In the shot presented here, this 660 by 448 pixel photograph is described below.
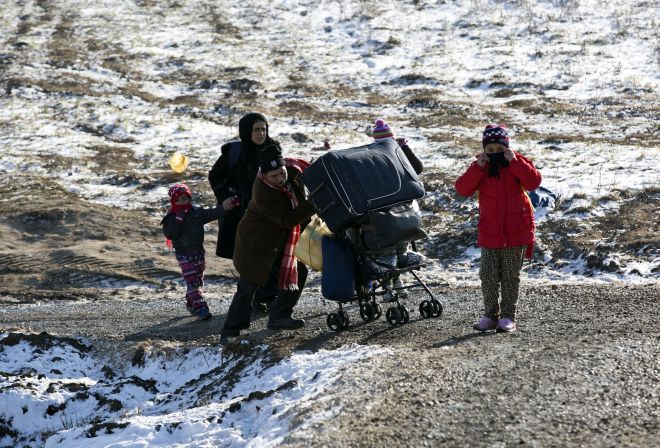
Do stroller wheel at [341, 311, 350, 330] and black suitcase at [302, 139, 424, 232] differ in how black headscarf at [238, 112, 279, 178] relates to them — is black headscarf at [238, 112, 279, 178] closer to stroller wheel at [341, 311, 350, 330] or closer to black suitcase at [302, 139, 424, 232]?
black suitcase at [302, 139, 424, 232]

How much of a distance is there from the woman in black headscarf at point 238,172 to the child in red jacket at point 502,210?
2473 millimetres

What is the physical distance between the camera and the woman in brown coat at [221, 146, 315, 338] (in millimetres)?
7473

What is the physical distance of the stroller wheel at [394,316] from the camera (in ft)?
25.3

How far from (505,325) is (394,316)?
1072 mm

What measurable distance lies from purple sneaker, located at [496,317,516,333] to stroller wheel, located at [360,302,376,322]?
54.6 inches

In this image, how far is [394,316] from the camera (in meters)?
7.71

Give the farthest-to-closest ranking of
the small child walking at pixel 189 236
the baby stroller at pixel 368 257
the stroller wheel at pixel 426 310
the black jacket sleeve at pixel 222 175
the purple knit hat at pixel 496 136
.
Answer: the small child walking at pixel 189 236
the black jacket sleeve at pixel 222 175
the stroller wheel at pixel 426 310
the baby stroller at pixel 368 257
the purple knit hat at pixel 496 136

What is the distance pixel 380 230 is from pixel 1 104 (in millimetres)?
19607

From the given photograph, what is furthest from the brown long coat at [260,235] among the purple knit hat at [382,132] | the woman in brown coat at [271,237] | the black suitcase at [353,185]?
the purple knit hat at [382,132]

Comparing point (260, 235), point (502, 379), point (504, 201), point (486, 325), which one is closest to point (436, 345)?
point (486, 325)

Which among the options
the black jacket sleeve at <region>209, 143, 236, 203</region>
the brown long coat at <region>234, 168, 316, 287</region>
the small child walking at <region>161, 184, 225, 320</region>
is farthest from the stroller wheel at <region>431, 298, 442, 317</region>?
the small child walking at <region>161, 184, 225, 320</region>

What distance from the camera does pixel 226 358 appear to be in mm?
7027

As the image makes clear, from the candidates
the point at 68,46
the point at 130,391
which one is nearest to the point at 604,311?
the point at 130,391

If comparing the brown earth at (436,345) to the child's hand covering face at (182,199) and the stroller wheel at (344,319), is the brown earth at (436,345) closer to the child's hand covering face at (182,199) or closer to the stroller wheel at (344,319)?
the stroller wheel at (344,319)
